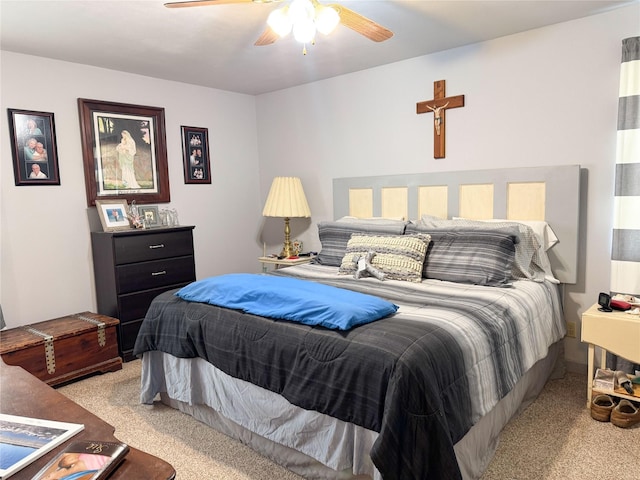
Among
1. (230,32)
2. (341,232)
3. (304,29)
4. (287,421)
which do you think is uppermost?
(230,32)

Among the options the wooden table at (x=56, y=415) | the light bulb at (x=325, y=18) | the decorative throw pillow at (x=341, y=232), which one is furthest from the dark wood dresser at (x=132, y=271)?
the light bulb at (x=325, y=18)

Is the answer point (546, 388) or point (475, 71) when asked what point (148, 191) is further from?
point (546, 388)

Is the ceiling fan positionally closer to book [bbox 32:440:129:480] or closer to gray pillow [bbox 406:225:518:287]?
gray pillow [bbox 406:225:518:287]

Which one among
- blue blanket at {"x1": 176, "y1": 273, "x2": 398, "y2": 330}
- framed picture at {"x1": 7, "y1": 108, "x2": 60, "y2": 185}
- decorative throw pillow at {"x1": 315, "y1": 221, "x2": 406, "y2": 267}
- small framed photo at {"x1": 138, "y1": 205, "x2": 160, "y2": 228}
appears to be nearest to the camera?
blue blanket at {"x1": 176, "y1": 273, "x2": 398, "y2": 330}

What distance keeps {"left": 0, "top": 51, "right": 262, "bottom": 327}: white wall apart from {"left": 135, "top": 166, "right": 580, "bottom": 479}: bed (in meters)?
1.33

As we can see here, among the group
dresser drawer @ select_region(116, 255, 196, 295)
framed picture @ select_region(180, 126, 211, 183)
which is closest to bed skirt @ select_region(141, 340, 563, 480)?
dresser drawer @ select_region(116, 255, 196, 295)

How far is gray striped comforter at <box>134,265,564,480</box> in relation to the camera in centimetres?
152

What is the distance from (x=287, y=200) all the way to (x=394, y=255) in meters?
1.58

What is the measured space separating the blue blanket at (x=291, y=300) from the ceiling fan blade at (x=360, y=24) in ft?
4.45

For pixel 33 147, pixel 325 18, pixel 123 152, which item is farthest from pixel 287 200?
pixel 325 18

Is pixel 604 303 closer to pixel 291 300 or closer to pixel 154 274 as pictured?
pixel 291 300

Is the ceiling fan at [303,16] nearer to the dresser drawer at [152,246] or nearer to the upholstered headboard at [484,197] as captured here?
the upholstered headboard at [484,197]

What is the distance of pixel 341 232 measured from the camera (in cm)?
347

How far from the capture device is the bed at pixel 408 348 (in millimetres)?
1607
